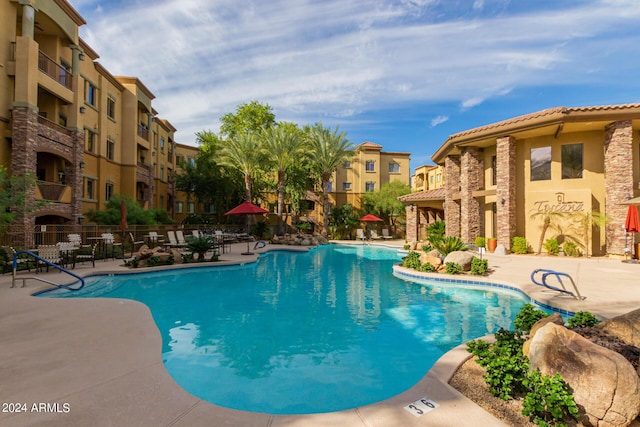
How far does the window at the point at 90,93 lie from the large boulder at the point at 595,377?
27070 mm

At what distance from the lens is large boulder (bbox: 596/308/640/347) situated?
4453mm

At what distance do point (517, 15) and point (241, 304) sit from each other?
566 inches

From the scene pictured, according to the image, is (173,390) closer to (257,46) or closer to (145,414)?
(145,414)

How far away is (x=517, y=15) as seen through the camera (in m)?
12.4

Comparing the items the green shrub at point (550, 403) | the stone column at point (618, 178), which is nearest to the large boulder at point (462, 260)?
the green shrub at point (550, 403)

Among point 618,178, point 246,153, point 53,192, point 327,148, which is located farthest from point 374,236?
point 53,192

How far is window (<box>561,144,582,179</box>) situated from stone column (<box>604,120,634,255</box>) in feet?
3.93

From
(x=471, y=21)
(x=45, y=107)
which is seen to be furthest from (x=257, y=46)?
(x=45, y=107)

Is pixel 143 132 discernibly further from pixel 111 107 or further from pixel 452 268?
pixel 452 268

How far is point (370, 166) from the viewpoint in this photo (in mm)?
41094

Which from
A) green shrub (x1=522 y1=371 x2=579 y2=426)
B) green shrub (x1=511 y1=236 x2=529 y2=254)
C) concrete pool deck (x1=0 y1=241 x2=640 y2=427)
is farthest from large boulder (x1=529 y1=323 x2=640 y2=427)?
green shrub (x1=511 y1=236 x2=529 y2=254)

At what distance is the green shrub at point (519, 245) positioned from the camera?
17.9 meters

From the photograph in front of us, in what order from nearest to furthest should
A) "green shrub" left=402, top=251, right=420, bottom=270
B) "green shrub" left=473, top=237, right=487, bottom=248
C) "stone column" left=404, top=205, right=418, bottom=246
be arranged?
"green shrub" left=402, top=251, right=420, bottom=270, "green shrub" left=473, top=237, right=487, bottom=248, "stone column" left=404, top=205, right=418, bottom=246

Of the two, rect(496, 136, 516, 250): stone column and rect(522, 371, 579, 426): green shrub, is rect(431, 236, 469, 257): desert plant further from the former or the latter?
rect(522, 371, 579, 426): green shrub
